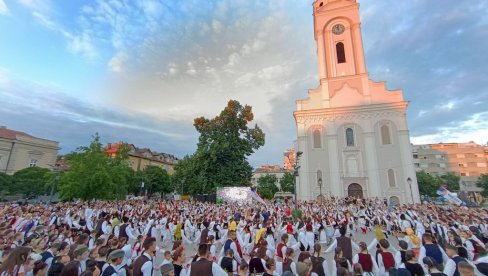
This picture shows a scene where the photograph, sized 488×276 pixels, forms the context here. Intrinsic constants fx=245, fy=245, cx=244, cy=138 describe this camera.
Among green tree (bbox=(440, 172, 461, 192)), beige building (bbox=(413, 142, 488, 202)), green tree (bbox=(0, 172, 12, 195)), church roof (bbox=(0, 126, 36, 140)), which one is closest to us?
green tree (bbox=(0, 172, 12, 195))

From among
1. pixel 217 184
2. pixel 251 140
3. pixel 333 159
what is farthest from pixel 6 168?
pixel 333 159

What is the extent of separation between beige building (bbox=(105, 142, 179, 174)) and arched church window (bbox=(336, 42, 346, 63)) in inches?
1899

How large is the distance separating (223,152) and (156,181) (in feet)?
97.4

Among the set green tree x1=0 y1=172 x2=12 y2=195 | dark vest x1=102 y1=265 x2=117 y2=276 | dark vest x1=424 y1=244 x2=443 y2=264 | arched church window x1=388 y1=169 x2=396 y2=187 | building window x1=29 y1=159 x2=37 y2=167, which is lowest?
dark vest x1=102 y1=265 x2=117 y2=276

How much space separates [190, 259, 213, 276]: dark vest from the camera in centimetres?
412

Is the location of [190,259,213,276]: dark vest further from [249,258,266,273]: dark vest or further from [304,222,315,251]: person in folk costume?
[304,222,315,251]: person in folk costume

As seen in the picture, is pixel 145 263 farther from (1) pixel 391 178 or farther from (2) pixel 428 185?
(2) pixel 428 185

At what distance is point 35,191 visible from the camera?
34.8 m

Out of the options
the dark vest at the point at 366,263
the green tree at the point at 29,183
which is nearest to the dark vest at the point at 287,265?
the dark vest at the point at 366,263

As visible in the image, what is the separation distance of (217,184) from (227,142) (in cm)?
538

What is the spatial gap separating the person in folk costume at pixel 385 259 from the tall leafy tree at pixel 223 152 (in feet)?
83.9

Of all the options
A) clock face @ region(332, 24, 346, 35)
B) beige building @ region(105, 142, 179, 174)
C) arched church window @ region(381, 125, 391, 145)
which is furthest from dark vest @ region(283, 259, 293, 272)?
beige building @ region(105, 142, 179, 174)

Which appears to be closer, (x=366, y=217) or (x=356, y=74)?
(x=366, y=217)

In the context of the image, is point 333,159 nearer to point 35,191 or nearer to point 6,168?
point 35,191
